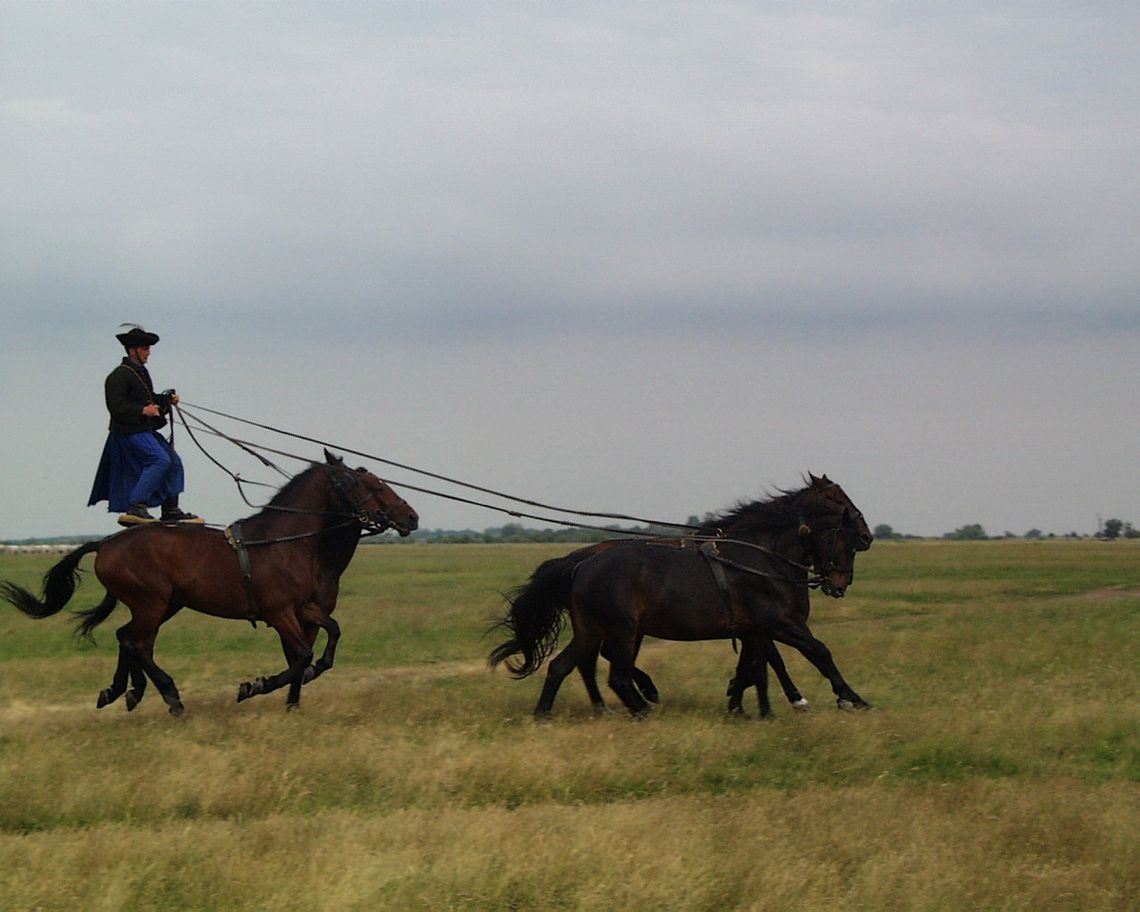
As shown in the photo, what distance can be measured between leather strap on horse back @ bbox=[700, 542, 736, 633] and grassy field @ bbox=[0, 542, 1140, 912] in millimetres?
946

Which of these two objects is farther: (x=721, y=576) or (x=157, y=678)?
(x=721, y=576)

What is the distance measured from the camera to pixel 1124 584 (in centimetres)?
3709

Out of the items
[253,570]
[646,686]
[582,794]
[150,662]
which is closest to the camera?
[582,794]

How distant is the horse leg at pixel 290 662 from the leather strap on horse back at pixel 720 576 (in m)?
3.91

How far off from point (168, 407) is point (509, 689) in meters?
4.69

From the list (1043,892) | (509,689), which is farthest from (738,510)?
(1043,892)

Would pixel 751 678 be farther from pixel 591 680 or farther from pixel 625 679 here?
pixel 591 680

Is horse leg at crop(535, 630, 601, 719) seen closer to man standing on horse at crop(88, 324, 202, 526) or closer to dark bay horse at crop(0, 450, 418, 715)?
dark bay horse at crop(0, 450, 418, 715)

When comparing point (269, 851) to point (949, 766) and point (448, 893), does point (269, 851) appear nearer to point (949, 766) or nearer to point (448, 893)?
point (448, 893)

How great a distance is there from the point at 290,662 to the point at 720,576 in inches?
165

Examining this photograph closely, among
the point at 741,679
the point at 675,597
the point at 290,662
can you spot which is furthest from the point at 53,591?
the point at 741,679

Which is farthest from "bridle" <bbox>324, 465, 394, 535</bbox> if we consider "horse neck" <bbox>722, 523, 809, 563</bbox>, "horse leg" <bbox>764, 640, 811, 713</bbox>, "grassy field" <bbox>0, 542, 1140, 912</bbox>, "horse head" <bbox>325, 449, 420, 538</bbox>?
"horse leg" <bbox>764, 640, 811, 713</bbox>

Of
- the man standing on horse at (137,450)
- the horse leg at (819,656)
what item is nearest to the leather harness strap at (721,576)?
the horse leg at (819,656)

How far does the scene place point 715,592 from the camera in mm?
13750
